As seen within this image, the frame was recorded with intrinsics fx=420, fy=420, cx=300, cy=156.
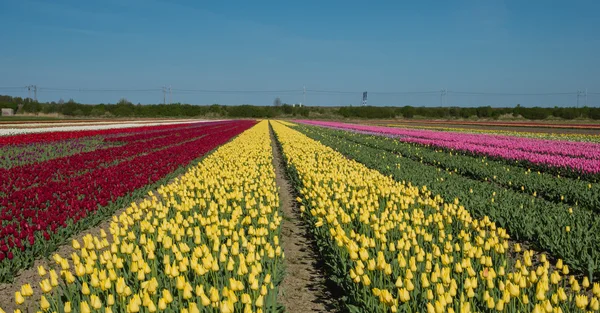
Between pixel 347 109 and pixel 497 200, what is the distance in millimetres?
104445

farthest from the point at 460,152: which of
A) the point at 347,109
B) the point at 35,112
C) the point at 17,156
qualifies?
the point at 35,112

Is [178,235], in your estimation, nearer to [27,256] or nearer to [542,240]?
[27,256]

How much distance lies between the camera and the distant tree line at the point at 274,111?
88.2 metres

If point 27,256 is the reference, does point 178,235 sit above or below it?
above

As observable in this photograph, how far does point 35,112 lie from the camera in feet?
323

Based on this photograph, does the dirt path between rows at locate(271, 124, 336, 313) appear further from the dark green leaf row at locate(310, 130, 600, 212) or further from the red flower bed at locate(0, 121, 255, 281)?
the dark green leaf row at locate(310, 130, 600, 212)

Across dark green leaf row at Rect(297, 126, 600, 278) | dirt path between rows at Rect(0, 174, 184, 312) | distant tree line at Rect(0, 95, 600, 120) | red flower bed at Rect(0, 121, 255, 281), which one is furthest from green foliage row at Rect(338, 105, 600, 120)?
dirt path between rows at Rect(0, 174, 184, 312)

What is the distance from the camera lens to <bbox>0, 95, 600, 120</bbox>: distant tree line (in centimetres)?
8825

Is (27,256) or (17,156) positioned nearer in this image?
(27,256)

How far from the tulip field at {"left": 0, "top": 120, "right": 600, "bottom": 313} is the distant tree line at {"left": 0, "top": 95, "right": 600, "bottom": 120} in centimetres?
8539

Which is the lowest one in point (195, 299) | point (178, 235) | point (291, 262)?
point (291, 262)

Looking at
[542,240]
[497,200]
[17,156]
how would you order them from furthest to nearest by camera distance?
[17,156]
[497,200]
[542,240]

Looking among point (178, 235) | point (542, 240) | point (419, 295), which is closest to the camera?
point (419, 295)

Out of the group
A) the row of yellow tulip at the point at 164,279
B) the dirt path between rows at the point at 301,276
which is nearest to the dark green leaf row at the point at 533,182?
the dirt path between rows at the point at 301,276
